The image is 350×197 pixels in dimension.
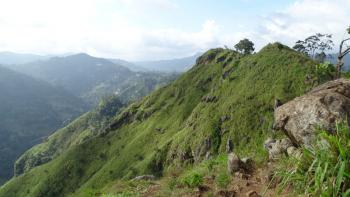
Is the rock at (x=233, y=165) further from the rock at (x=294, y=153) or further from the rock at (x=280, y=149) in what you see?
the rock at (x=294, y=153)

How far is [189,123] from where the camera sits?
12506 cm

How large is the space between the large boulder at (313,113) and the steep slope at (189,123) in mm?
66252

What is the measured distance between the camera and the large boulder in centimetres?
1256

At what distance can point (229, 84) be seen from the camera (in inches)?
5172

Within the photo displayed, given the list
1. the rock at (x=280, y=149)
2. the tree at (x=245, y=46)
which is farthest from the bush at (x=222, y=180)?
the tree at (x=245, y=46)

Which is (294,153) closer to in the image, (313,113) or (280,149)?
(313,113)

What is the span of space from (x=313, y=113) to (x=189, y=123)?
368 ft

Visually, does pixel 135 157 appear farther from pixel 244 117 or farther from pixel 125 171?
pixel 244 117

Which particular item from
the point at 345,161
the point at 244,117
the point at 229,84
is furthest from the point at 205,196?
the point at 229,84

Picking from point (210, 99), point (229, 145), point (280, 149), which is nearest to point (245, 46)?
point (210, 99)

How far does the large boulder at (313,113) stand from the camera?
41.2 feet

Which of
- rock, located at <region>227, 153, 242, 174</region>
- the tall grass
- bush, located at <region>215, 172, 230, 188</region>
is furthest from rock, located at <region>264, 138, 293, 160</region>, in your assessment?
the tall grass

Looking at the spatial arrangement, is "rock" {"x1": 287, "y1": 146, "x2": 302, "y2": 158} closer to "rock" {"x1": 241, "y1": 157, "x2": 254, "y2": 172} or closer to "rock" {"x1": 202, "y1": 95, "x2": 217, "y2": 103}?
"rock" {"x1": 241, "y1": 157, "x2": 254, "y2": 172}

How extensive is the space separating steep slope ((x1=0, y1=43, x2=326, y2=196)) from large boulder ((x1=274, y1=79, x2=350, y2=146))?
66252 mm
